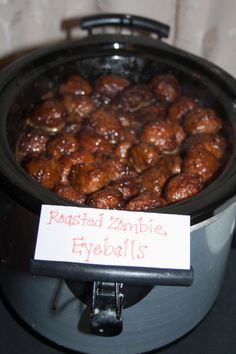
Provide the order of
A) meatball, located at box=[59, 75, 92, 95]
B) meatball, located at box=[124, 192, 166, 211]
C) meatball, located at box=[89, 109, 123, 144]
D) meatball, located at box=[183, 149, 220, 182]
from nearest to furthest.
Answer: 1. meatball, located at box=[124, 192, 166, 211]
2. meatball, located at box=[183, 149, 220, 182]
3. meatball, located at box=[89, 109, 123, 144]
4. meatball, located at box=[59, 75, 92, 95]

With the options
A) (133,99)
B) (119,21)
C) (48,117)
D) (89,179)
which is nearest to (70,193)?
(89,179)

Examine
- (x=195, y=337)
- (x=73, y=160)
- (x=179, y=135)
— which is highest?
(x=179, y=135)

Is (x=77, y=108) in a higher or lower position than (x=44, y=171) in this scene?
higher

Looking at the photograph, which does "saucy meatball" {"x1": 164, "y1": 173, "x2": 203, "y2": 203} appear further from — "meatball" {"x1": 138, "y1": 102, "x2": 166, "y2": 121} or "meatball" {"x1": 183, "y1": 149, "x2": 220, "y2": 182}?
"meatball" {"x1": 138, "y1": 102, "x2": 166, "y2": 121}

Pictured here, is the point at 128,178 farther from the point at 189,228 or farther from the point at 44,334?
the point at 44,334

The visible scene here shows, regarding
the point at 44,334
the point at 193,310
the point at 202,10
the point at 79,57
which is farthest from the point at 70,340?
the point at 202,10

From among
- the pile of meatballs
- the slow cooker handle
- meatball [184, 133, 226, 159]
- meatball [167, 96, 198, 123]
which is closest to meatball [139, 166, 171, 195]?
the pile of meatballs

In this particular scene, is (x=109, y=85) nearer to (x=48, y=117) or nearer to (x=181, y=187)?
(x=48, y=117)
